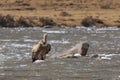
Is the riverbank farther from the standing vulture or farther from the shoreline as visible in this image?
the standing vulture

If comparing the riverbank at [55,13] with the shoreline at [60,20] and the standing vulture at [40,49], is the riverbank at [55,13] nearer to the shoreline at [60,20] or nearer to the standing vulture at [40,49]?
the shoreline at [60,20]

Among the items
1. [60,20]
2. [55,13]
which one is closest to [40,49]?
[60,20]

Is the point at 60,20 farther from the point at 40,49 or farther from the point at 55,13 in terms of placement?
the point at 40,49

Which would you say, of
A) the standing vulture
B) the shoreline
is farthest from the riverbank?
the standing vulture

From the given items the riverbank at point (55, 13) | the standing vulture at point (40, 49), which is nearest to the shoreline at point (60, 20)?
the riverbank at point (55, 13)

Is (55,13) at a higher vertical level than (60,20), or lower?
lower

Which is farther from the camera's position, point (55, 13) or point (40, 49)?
point (55, 13)

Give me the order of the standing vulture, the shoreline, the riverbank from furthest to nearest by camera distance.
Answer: the riverbank → the shoreline → the standing vulture

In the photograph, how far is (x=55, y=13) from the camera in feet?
234

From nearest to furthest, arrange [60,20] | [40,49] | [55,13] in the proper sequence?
1. [40,49]
2. [60,20]
3. [55,13]

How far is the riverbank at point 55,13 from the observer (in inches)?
2319

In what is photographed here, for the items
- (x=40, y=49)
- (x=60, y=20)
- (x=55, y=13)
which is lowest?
(x=55, y=13)

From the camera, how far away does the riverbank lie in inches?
2319

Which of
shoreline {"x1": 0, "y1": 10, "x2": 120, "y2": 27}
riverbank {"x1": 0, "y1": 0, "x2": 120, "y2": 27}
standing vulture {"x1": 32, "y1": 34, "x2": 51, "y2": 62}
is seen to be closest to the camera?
standing vulture {"x1": 32, "y1": 34, "x2": 51, "y2": 62}
